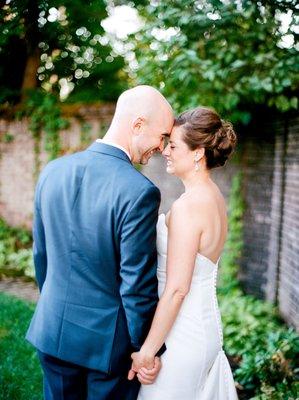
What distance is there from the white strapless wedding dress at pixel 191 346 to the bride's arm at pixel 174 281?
0.39ft

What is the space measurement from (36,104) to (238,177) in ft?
18.5

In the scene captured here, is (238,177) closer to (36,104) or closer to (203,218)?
(203,218)

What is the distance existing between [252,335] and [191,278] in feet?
10.0

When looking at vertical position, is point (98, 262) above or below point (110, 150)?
below

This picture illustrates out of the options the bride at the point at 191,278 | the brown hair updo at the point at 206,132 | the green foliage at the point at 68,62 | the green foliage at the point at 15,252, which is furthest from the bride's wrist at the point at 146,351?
the green foliage at the point at 68,62

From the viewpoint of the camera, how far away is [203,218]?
2289mm

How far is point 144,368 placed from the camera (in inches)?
90.1

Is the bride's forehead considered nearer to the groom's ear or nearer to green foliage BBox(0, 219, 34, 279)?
the groom's ear

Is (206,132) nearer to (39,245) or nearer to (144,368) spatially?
(39,245)

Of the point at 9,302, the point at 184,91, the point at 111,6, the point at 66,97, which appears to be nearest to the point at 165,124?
→ the point at 184,91

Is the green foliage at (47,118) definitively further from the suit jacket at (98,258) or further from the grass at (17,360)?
the suit jacket at (98,258)

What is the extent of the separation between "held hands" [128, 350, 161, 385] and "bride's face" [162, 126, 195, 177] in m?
0.96

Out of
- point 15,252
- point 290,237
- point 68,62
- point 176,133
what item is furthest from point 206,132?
point 68,62

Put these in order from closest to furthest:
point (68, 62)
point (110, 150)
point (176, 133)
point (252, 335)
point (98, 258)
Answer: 1. point (98, 258)
2. point (110, 150)
3. point (176, 133)
4. point (252, 335)
5. point (68, 62)
